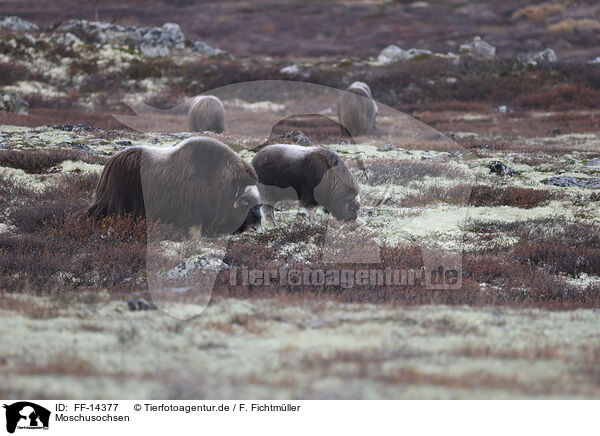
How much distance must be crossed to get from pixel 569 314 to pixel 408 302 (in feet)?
5.19

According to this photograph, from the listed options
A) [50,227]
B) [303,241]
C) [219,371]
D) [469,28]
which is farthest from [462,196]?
[469,28]

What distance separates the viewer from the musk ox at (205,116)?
59.4 feet

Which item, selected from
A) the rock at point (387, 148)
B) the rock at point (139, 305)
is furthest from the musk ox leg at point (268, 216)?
the rock at point (387, 148)

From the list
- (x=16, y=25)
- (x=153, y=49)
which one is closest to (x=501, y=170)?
(x=153, y=49)

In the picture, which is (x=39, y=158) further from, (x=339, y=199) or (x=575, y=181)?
(x=575, y=181)

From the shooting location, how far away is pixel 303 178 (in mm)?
9250

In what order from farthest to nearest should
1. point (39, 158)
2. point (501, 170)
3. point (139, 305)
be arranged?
point (501, 170), point (39, 158), point (139, 305)

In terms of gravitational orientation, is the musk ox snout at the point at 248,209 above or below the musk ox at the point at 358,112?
above

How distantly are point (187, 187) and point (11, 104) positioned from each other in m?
16.8

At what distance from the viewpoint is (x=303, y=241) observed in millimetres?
8680

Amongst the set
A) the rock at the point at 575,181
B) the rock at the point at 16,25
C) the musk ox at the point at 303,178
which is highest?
the rock at the point at 16,25
